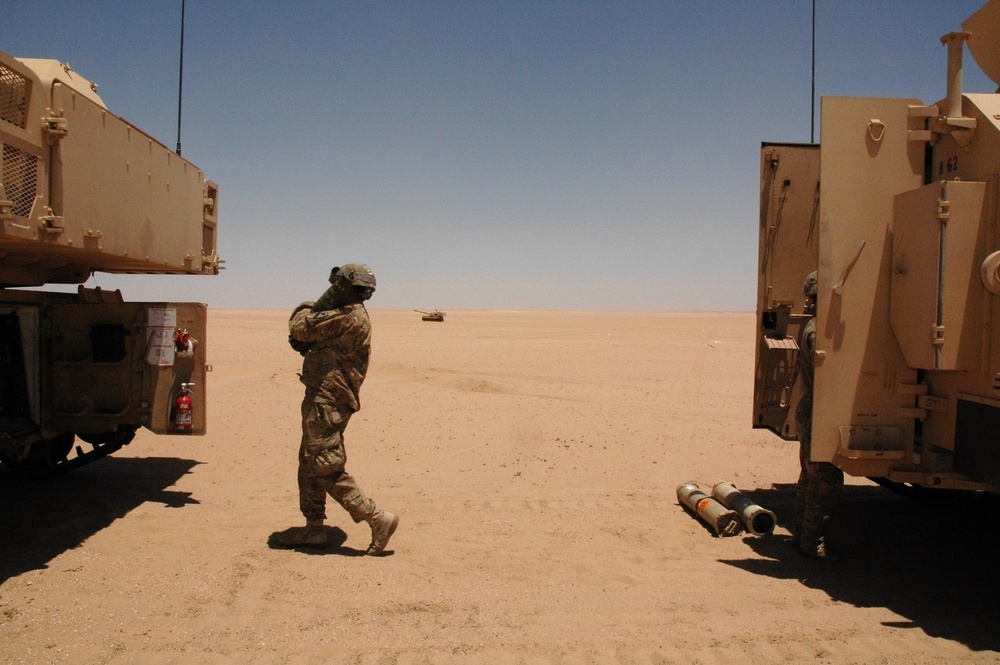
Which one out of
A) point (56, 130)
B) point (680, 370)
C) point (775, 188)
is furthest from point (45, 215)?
point (680, 370)

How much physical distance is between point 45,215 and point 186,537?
2.80 m

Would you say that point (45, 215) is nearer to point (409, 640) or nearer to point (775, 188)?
point (409, 640)

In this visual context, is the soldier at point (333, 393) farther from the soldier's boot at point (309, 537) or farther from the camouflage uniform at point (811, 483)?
the camouflage uniform at point (811, 483)

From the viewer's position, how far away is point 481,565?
16.9ft

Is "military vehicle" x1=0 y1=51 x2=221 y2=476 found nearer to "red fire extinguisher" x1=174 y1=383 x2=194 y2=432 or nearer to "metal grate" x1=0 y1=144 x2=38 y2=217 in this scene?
"red fire extinguisher" x1=174 y1=383 x2=194 y2=432

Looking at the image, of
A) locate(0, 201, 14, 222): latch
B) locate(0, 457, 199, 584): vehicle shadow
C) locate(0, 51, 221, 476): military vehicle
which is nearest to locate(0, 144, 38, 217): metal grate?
locate(0, 201, 14, 222): latch

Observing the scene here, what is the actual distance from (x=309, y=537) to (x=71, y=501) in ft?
8.77

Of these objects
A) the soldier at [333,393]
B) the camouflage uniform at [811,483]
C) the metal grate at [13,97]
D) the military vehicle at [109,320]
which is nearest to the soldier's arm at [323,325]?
the soldier at [333,393]

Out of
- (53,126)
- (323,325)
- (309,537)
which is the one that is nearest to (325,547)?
(309,537)

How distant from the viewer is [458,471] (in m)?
8.18

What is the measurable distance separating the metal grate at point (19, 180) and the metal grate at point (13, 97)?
18 centimetres

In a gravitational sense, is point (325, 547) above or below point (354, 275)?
below

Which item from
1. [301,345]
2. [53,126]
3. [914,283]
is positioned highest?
[53,126]

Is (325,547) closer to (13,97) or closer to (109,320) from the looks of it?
(109,320)
